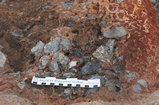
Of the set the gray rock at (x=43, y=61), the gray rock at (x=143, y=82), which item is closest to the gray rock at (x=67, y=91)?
the gray rock at (x=43, y=61)

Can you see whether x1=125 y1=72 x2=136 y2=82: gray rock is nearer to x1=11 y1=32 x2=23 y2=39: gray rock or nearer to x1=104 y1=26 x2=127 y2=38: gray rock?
x1=104 y1=26 x2=127 y2=38: gray rock

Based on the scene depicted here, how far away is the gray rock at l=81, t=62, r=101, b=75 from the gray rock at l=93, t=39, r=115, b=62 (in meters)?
0.12

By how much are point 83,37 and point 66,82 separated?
34.3 inches

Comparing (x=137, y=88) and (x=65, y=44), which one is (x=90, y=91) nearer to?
(x=137, y=88)

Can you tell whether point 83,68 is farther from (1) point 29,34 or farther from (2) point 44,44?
(1) point 29,34

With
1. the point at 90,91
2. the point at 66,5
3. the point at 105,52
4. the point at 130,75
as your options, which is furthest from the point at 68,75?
the point at 66,5

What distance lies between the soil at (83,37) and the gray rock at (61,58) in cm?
29

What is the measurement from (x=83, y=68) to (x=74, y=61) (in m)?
0.18

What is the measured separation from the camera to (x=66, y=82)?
318 cm

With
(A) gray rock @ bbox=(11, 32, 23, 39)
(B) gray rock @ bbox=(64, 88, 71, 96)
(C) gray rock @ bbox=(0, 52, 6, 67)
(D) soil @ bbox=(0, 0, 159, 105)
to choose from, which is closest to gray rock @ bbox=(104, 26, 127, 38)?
(D) soil @ bbox=(0, 0, 159, 105)

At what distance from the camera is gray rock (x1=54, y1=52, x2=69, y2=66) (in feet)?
11.2

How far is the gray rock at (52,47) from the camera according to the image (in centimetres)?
352

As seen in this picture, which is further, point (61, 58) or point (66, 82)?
point (61, 58)

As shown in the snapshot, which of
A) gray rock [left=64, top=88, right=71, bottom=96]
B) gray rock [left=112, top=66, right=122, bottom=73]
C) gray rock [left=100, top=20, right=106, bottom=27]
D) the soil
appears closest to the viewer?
the soil
